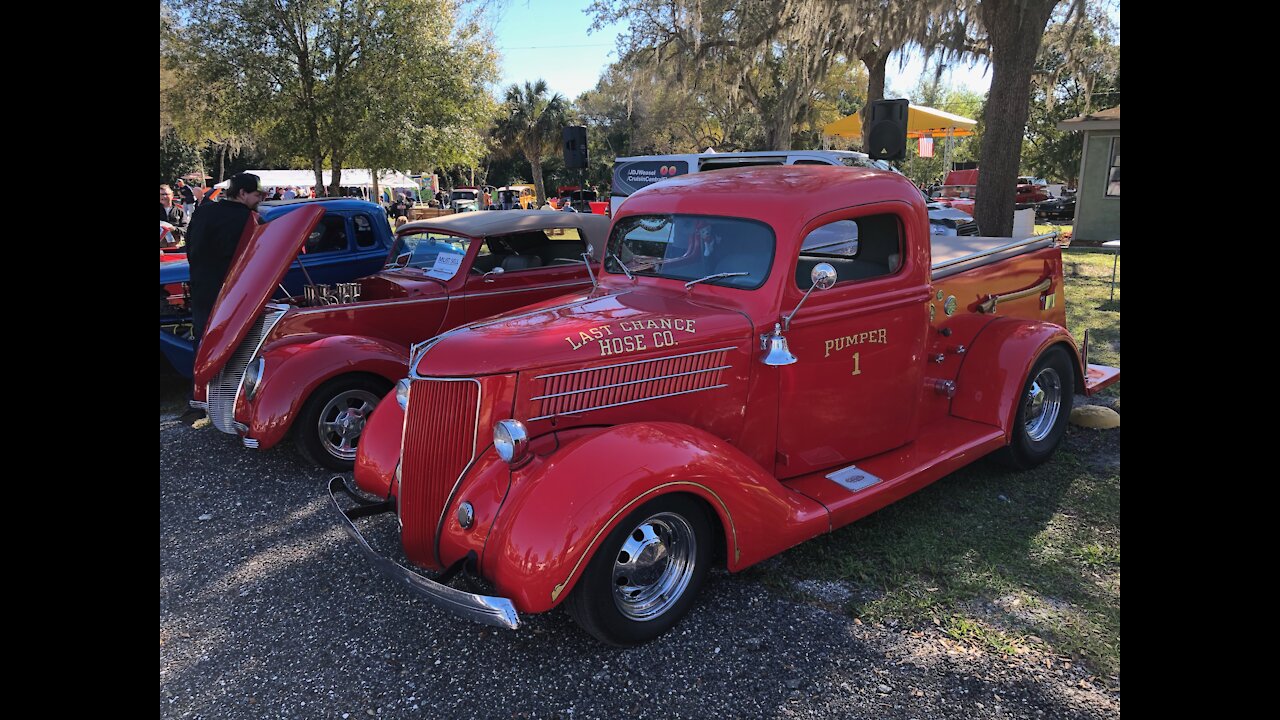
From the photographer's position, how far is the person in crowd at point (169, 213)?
35.7ft

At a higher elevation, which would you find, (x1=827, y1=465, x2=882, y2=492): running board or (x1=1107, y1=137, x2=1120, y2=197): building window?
(x1=1107, y1=137, x2=1120, y2=197): building window

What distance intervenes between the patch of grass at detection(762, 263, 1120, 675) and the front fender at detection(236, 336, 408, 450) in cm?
325

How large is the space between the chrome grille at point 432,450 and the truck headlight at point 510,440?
0.72ft

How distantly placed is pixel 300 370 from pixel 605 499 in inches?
127

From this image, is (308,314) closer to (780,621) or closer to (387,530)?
(387,530)

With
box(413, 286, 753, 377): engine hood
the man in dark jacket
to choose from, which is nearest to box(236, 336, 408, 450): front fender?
the man in dark jacket

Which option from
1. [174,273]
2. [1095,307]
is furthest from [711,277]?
[1095,307]

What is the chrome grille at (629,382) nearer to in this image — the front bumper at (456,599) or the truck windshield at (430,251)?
the front bumper at (456,599)

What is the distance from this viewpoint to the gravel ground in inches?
108

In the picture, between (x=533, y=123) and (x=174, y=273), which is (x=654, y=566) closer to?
(x=174, y=273)

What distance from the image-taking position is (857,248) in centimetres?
416

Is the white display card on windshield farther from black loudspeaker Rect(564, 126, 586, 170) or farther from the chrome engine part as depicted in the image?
black loudspeaker Rect(564, 126, 586, 170)
